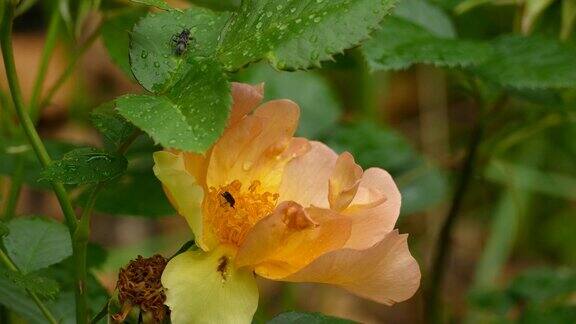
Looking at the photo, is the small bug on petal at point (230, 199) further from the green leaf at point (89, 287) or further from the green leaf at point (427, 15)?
the green leaf at point (427, 15)

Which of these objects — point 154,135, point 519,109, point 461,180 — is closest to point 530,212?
point 519,109

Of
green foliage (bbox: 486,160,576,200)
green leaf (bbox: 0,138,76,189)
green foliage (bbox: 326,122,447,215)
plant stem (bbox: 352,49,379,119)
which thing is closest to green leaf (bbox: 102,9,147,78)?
green leaf (bbox: 0,138,76,189)

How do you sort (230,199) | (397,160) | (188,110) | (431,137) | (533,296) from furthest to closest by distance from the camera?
1. (431,137)
2. (397,160)
3. (533,296)
4. (230,199)
5. (188,110)

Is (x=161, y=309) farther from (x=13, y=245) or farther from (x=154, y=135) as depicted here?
→ (x=13, y=245)

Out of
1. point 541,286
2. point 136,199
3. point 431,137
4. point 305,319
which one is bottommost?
point 431,137

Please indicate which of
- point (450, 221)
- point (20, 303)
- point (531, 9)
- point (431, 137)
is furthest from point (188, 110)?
point (431, 137)

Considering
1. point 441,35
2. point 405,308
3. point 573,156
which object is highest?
point 441,35

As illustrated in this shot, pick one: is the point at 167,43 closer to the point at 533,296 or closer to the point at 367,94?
the point at 533,296
